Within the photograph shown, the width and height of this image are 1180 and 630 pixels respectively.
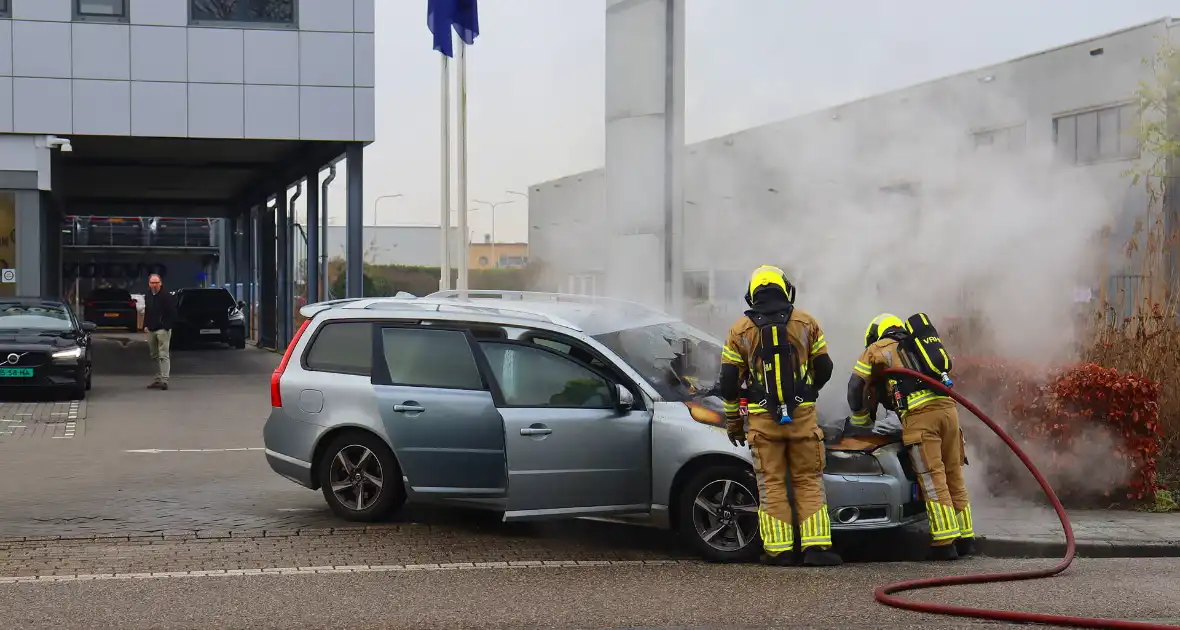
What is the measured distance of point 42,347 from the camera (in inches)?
678

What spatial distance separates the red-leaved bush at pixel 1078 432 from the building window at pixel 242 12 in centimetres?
1635

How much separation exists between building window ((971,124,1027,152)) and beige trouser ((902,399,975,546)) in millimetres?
2708

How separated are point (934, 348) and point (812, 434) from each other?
1074 mm

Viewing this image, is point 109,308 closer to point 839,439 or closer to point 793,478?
point 839,439

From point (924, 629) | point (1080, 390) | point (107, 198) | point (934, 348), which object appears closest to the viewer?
point (924, 629)

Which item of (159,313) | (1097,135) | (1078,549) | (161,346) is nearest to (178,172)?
(161,346)

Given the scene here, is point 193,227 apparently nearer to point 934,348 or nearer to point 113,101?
point 113,101

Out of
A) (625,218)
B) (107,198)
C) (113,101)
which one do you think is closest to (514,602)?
(625,218)

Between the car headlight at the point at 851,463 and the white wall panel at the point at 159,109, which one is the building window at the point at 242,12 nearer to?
the white wall panel at the point at 159,109

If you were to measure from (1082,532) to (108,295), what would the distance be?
40.5m

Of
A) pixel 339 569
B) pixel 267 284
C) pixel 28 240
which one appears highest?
pixel 28 240

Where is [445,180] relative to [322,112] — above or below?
below

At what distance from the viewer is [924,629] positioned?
5.92 m

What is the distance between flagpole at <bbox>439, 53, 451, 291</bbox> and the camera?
15.4 m
